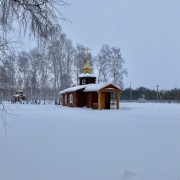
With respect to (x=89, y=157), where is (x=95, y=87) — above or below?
above

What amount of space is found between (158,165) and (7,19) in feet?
12.5

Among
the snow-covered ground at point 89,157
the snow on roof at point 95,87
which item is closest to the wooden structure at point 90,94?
the snow on roof at point 95,87

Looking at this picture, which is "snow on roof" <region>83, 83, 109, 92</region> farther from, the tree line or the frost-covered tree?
the tree line

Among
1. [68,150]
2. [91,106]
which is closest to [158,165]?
[68,150]

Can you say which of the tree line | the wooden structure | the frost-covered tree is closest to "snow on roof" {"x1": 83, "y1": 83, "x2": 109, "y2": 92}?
the wooden structure

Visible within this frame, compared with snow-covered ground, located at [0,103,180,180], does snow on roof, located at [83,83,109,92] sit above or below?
above

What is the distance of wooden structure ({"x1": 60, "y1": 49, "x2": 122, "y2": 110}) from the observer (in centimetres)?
2573

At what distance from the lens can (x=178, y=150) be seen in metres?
6.07

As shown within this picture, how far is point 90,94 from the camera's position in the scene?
90.9 feet

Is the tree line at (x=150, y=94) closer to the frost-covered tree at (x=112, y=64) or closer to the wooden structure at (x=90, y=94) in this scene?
the frost-covered tree at (x=112, y=64)

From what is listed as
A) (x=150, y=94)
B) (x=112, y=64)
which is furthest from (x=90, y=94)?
(x=150, y=94)

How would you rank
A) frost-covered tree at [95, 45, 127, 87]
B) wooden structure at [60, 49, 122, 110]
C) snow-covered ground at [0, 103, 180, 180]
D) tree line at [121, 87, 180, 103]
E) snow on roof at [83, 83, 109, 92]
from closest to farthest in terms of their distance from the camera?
snow-covered ground at [0, 103, 180, 180] → snow on roof at [83, 83, 109, 92] → wooden structure at [60, 49, 122, 110] → frost-covered tree at [95, 45, 127, 87] → tree line at [121, 87, 180, 103]

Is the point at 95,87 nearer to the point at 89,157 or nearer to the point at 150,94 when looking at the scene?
the point at 89,157

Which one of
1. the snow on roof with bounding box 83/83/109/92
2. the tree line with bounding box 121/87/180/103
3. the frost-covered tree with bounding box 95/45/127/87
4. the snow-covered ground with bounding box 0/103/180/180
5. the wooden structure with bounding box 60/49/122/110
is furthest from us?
the tree line with bounding box 121/87/180/103
